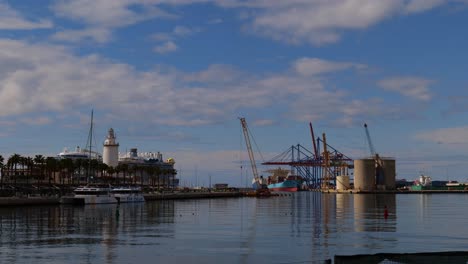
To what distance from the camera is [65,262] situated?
34344 millimetres

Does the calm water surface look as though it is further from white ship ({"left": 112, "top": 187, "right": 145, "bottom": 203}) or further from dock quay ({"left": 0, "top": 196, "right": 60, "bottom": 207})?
white ship ({"left": 112, "top": 187, "right": 145, "bottom": 203})

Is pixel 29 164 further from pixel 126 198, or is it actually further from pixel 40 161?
pixel 126 198

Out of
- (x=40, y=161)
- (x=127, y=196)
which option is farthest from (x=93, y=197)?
(x=40, y=161)

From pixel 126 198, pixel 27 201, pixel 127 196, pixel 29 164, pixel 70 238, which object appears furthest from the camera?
pixel 29 164

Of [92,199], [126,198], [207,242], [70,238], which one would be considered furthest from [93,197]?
[207,242]

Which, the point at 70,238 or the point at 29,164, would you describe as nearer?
the point at 70,238

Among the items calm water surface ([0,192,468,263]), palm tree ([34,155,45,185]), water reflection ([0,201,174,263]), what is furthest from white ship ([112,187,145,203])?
calm water surface ([0,192,468,263])

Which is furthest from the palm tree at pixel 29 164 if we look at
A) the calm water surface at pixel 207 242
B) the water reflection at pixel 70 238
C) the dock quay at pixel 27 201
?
the calm water surface at pixel 207 242

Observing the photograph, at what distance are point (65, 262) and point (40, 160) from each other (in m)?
138

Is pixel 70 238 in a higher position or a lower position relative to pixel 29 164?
lower

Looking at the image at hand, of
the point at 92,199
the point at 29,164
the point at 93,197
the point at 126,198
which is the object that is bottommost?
the point at 126,198

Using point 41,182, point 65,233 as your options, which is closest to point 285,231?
point 65,233

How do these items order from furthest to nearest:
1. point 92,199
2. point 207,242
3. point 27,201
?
point 92,199 < point 27,201 < point 207,242

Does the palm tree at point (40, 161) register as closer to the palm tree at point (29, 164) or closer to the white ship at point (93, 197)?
the palm tree at point (29, 164)
